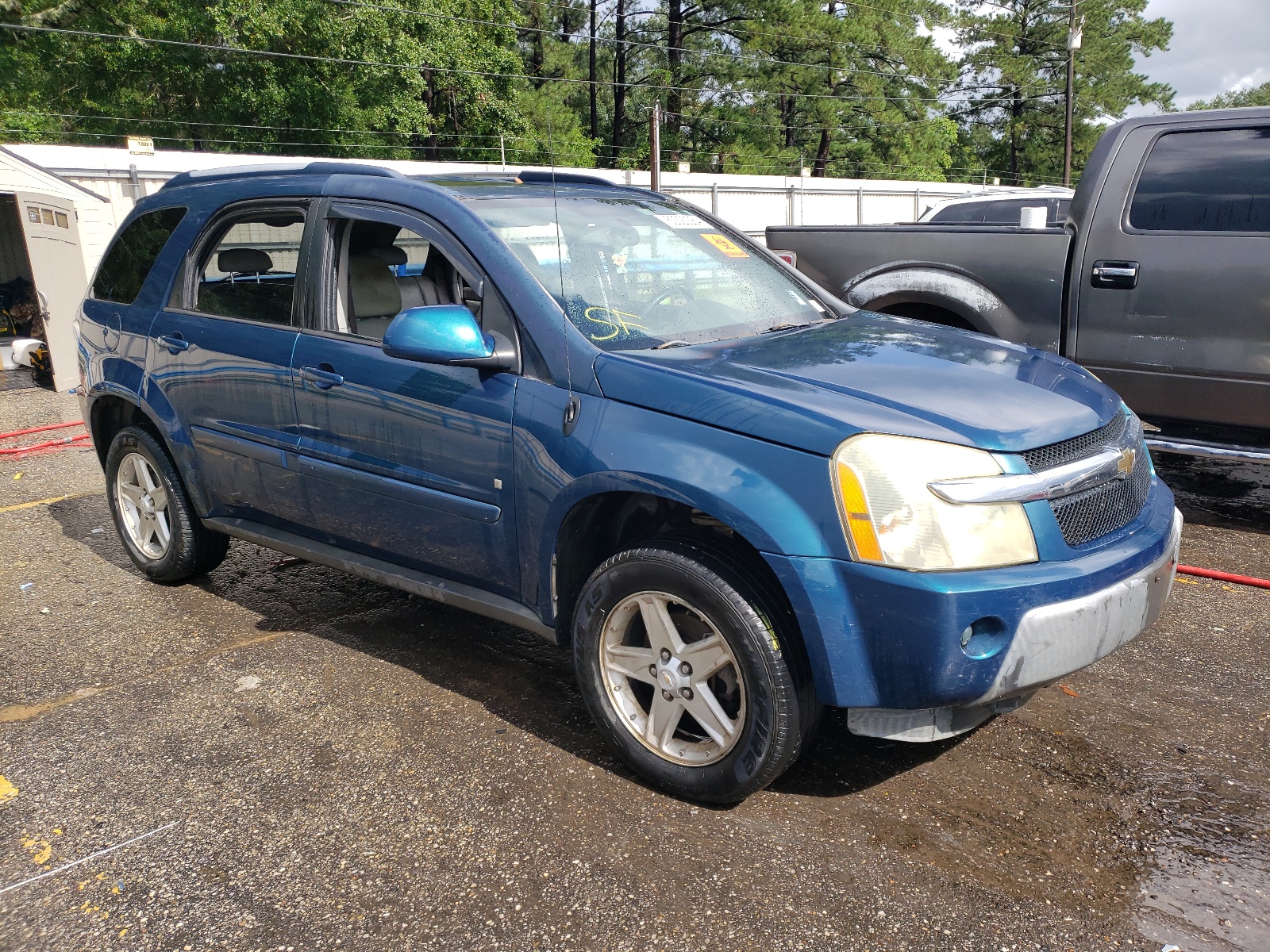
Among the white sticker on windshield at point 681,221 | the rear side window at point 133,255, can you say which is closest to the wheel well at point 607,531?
the white sticker on windshield at point 681,221

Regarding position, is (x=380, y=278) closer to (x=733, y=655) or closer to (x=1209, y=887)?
(x=733, y=655)

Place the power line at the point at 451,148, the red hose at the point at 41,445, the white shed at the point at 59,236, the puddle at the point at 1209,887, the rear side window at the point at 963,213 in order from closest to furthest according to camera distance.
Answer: the puddle at the point at 1209,887 → the red hose at the point at 41,445 → the white shed at the point at 59,236 → the rear side window at the point at 963,213 → the power line at the point at 451,148

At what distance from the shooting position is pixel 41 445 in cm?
849

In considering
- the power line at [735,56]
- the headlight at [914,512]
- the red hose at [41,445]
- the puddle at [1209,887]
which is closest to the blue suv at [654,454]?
the headlight at [914,512]

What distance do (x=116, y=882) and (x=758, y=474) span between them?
202 cm

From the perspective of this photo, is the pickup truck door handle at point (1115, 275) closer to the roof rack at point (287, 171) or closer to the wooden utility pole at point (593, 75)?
the roof rack at point (287, 171)

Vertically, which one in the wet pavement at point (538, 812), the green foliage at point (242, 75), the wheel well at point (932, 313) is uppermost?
the green foliage at point (242, 75)

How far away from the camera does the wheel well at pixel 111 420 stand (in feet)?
16.1

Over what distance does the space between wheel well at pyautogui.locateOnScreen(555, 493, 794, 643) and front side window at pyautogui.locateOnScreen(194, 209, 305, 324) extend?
5.25 ft

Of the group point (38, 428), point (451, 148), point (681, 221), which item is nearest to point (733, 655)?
point (681, 221)

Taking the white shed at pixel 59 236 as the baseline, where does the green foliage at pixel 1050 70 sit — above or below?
above

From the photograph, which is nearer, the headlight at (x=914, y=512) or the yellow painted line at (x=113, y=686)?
the headlight at (x=914, y=512)

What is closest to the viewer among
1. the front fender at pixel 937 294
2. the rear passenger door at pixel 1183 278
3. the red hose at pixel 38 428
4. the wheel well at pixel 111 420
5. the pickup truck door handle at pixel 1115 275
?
the wheel well at pixel 111 420

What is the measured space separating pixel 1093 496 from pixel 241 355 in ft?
10.3
